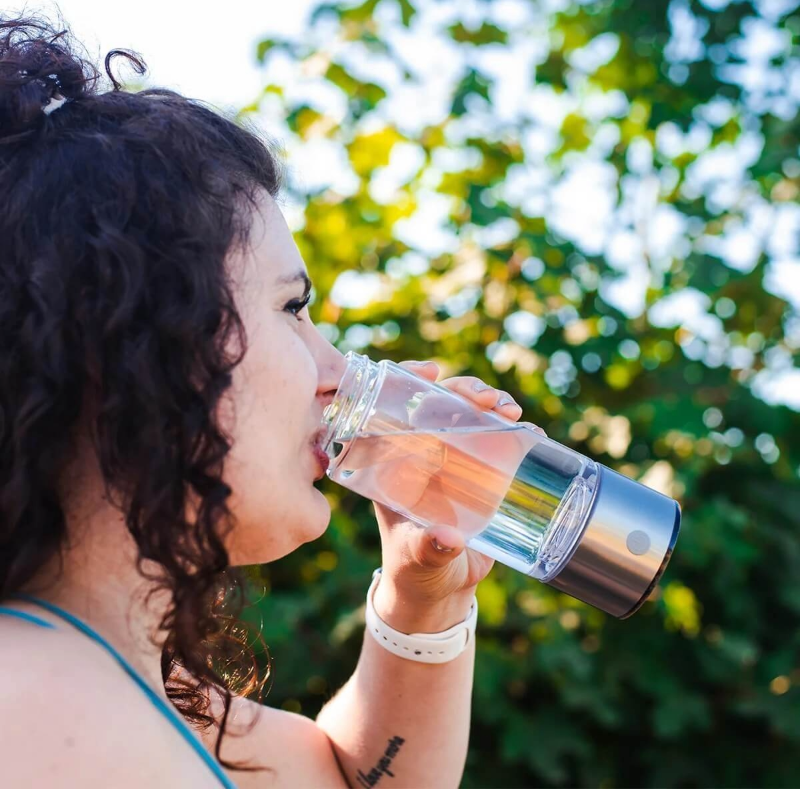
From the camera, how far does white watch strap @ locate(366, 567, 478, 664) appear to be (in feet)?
5.03

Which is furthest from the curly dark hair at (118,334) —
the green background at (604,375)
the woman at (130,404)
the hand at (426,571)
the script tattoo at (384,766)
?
the green background at (604,375)

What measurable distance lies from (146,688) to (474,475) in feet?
2.06

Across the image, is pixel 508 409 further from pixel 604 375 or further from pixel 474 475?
pixel 604 375

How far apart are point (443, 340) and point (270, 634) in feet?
3.28

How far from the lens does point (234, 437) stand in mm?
1141

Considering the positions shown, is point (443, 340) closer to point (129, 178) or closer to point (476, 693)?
point (476, 693)

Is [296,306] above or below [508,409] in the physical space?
above

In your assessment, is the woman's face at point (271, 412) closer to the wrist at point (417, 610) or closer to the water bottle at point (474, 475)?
the water bottle at point (474, 475)

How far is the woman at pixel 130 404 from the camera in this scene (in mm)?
963

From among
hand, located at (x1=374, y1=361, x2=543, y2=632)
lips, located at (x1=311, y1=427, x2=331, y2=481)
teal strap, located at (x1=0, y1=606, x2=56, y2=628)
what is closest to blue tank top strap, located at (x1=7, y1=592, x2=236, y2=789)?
teal strap, located at (x1=0, y1=606, x2=56, y2=628)

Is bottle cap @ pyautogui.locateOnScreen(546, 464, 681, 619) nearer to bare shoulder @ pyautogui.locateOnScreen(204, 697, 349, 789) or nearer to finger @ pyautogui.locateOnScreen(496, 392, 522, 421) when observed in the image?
finger @ pyautogui.locateOnScreen(496, 392, 522, 421)

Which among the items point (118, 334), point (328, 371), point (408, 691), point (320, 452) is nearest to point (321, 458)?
point (320, 452)

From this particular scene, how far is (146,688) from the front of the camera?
1.00m

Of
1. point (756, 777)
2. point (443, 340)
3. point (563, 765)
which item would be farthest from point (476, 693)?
point (443, 340)
